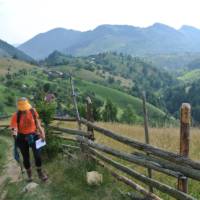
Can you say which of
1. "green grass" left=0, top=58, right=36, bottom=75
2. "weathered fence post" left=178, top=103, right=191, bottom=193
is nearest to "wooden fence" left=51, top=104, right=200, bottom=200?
"weathered fence post" left=178, top=103, right=191, bottom=193

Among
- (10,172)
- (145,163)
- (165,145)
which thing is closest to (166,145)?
(165,145)

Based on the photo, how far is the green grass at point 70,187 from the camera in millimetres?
7000

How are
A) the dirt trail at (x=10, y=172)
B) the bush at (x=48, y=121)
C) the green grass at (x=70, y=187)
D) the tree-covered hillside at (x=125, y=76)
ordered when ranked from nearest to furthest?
the green grass at (x=70, y=187), the dirt trail at (x=10, y=172), the bush at (x=48, y=121), the tree-covered hillside at (x=125, y=76)

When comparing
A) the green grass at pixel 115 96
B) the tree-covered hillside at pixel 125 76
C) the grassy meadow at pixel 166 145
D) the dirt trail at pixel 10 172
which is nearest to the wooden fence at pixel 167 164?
the grassy meadow at pixel 166 145

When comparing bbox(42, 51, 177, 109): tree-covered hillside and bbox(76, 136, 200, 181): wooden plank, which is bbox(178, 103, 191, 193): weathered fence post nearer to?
bbox(76, 136, 200, 181): wooden plank

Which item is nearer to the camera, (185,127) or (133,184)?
(185,127)

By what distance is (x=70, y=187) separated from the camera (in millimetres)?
7395

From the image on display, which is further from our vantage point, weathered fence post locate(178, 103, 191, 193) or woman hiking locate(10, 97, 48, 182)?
woman hiking locate(10, 97, 48, 182)

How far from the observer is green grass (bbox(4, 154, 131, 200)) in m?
7.00

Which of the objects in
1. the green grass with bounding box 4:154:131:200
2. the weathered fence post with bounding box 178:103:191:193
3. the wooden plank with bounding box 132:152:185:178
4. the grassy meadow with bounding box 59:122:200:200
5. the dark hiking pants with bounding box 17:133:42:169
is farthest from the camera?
the dark hiking pants with bounding box 17:133:42:169

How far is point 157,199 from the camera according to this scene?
603 cm

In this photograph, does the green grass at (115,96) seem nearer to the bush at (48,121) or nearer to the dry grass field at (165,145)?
the dry grass field at (165,145)

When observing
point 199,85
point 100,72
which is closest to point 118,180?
point 199,85

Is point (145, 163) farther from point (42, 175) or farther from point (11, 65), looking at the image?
point (11, 65)
